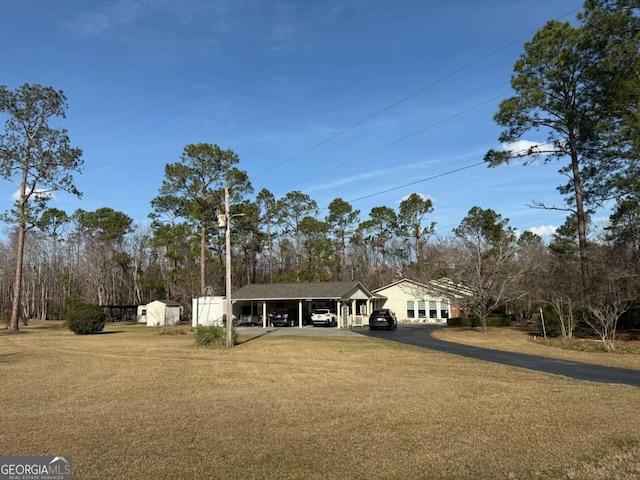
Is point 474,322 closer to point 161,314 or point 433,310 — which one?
point 433,310

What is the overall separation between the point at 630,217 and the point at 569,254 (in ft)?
68.6

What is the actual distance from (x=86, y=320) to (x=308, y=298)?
49.1 feet

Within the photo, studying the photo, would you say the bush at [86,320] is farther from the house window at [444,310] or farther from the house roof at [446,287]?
the house window at [444,310]

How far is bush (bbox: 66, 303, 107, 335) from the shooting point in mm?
27797

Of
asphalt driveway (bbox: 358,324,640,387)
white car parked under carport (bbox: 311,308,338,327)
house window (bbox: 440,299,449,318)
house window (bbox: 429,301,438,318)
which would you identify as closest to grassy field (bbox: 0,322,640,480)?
asphalt driveway (bbox: 358,324,640,387)

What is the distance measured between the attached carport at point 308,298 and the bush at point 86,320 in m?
10.6

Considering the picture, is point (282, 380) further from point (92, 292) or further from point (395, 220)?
point (92, 292)

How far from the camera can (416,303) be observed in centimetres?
4081

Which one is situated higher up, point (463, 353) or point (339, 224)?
point (339, 224)

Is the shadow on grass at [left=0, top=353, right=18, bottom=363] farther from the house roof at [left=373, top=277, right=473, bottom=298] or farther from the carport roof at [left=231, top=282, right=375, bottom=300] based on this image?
the house roof at [left=373, top=277, right=473, bottom=298]

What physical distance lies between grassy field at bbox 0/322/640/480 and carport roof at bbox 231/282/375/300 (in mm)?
21851

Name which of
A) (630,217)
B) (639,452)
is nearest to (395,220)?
(630,217)

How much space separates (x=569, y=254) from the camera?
41719 millimetres

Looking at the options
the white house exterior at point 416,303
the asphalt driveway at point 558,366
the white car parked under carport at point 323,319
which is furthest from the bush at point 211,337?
the white house exterior at point 416,303
